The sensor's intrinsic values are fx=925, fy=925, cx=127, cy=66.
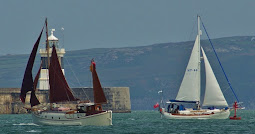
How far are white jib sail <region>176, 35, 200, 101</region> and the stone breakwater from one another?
30.7 m

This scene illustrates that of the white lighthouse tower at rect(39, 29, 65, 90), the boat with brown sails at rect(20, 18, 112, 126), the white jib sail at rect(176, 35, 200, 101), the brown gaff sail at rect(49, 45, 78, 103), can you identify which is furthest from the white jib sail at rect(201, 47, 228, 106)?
the white lighthouse tower at rect(39, 29, 65, 90)

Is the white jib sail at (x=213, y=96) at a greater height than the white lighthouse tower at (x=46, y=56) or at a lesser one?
lesser

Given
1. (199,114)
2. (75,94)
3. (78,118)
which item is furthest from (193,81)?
(75,94)

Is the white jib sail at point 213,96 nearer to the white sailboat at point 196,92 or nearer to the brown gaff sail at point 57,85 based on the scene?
the white sailboat at point 196,92

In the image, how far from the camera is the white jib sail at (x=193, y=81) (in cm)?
9356

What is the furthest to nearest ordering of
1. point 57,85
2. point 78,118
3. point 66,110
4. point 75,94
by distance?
point 75,94, point 57,85, point 66,110, point 78,118

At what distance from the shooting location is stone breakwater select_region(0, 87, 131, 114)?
402 feet

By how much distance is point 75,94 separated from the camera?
127 meters

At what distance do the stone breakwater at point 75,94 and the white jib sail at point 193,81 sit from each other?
30698 mm

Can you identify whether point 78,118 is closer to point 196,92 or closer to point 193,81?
point 196,92

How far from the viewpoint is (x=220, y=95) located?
306 feet

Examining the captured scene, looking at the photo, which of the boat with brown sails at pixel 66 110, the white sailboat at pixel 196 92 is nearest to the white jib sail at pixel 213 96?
the white sailboat at pixel 196 92

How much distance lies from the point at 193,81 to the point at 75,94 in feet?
119

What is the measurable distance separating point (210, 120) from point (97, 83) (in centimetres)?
2124
